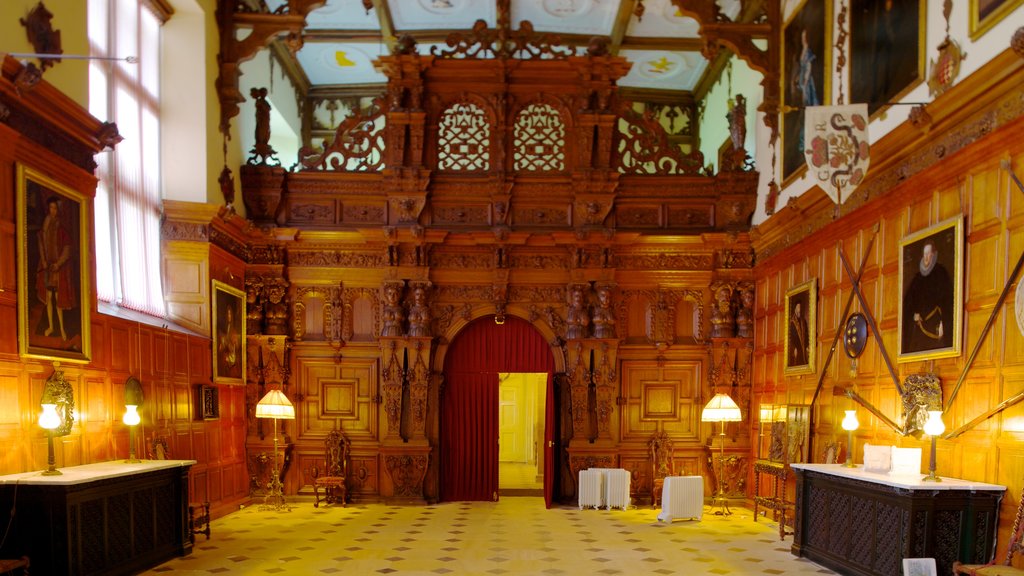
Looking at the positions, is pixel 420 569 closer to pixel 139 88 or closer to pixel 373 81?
pixel 139 88

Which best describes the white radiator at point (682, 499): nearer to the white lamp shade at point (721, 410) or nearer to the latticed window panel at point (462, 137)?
the white lamp shade at point (721, 410)

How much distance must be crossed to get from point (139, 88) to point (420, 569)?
268 inches

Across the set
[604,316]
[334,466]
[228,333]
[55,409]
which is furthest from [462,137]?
[55,409]

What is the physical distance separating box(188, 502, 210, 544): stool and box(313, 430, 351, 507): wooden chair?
246cm

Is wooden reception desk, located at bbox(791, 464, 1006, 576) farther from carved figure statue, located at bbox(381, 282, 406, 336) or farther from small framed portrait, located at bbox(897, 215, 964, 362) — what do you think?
carved figure statue, located at bbox(381, 282, 406, 336)

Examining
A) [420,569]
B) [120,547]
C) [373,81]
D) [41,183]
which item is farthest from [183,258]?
[373,81]

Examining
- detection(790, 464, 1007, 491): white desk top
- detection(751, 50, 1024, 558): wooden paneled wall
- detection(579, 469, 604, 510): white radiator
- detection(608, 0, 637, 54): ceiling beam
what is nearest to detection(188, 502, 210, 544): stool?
detection(579, 469, 604, 510): white radiator

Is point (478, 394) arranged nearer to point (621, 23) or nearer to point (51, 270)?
point (621, 23)

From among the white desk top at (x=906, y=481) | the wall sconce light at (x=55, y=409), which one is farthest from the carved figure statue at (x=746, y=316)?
the wall sconce light at (x=55, y=409)

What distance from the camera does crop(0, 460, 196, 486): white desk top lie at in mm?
6289

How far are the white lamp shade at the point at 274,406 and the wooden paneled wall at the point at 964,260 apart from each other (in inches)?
274

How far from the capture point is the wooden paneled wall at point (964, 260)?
6.21 meters

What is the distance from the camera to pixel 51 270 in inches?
283

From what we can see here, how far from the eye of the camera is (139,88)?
1018 cm
